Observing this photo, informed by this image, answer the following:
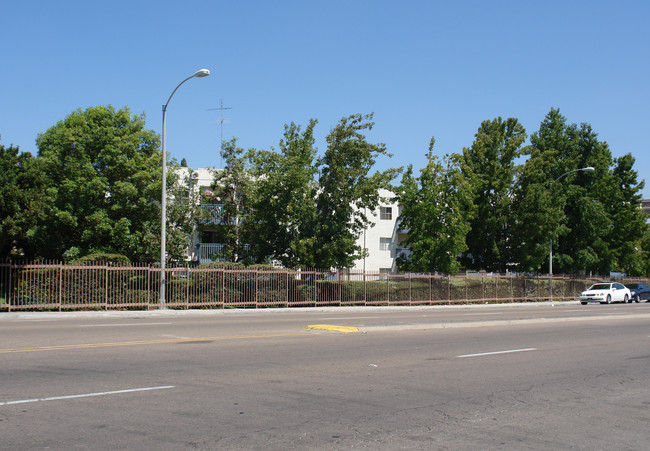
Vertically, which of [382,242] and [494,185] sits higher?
[494,185]

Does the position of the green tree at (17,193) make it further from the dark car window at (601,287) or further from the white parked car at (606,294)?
the dark car window at (601,287)

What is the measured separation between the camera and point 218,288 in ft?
98.7

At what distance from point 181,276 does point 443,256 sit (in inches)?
772

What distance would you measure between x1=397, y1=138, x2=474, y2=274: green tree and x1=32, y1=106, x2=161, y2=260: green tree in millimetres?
16563

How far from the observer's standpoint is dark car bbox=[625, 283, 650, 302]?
46.1m

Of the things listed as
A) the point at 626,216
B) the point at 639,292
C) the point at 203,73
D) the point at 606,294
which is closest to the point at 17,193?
the point at 203,73

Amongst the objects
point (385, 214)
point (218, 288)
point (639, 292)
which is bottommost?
point (639, 292)

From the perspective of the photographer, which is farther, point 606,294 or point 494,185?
point 494,185

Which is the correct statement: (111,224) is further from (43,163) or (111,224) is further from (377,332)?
(377,332)

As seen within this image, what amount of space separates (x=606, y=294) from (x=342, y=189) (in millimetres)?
20037

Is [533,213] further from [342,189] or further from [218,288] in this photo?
[218,288]

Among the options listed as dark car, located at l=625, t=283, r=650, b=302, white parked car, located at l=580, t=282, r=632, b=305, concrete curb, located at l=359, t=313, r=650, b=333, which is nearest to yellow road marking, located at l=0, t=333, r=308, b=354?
concrete curb, located at l=359, t=313, r=650, b=333

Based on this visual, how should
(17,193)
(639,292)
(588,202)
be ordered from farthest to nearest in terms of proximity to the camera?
(588,202), (639,292), (17,193)

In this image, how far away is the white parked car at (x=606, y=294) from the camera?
42875 mm
